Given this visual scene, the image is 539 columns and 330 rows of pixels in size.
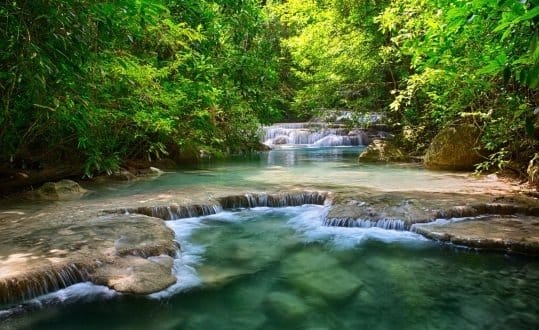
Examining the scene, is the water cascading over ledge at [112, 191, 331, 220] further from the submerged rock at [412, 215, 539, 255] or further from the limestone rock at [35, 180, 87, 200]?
the limestone rock at [35, 180, 87, 200]

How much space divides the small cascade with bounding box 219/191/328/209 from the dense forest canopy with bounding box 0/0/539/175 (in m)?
1.90

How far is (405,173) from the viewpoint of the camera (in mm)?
12445

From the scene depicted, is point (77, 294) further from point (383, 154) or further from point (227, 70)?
point (383, 154)

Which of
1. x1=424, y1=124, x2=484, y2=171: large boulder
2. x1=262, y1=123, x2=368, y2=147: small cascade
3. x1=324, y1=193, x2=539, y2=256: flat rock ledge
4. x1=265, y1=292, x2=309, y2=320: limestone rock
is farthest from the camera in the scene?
x1=262, y1=123, x2=368, y2=147: small cascade

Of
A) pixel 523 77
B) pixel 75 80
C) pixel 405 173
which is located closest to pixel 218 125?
pixel 405 173

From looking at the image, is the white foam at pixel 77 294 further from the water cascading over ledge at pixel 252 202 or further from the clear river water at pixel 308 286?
the water cascading over ledge at pixel 252 202

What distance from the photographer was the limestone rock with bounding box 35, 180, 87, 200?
29.3ft

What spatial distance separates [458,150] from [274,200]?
6721 millimetres

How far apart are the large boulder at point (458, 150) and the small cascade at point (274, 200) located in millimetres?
5666

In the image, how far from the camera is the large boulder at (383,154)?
15.8 metres

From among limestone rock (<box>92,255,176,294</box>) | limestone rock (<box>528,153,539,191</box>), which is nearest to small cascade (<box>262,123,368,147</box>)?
limestone rock (<box>528,153,539,191</box>)

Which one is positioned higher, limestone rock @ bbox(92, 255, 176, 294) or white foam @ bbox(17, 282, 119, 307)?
limestone rock @ bbox(92, 255, 176, 294)

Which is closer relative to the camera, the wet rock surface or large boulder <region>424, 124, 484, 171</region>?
the wet rock surface

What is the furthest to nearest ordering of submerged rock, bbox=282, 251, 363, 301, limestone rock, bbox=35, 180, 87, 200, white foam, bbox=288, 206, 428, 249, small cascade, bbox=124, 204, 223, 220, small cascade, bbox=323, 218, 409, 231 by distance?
limestone rock, bbox=35, 180, 87, 200
small cascade, bbox=124, 204, 223, 220
small cascade, bbox=323, 218, 409, 231
white foam, bbox=288, 206, 428, 249
submerged rock, bbox=282, 251, 363, 301
